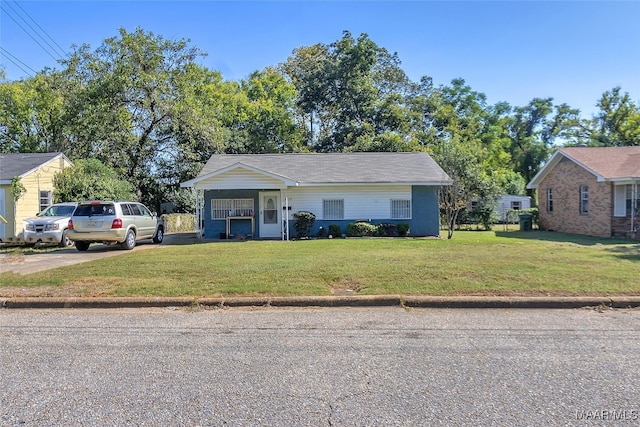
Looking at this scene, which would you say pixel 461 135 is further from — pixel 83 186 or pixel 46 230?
pixel 46 230

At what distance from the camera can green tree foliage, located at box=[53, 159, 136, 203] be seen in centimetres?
2052

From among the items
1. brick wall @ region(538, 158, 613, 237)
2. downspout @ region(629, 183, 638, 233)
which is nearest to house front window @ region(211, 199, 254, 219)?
brick wall @ region(538, 158, 613, 237)

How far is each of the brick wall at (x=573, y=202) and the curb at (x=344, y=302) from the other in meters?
15.5

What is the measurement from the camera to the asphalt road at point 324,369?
3.48m

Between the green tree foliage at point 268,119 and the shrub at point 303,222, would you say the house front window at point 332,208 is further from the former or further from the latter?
the green tree foliage at point 268,119

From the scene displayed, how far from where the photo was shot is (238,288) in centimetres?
776

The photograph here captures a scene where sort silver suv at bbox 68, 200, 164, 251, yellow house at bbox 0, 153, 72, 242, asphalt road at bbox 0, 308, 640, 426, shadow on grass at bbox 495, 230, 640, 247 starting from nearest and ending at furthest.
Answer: asphalt road at bbox 0, 308, 640, 426, silver suv at bbox 68, 200, 164, 251, shadow on grass at bbox 495, 230, 640, 247, yellow house at bbox 0, 153, 72, 242

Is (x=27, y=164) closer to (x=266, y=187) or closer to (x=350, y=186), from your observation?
(x=266, y=187)

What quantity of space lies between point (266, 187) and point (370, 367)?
606 inches

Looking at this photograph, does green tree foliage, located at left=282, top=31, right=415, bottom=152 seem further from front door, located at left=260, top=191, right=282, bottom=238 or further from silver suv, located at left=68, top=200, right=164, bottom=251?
silver suv, located at left=68, top=200, right=164, bottom=251

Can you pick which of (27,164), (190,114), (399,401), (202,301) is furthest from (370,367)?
(190,114)

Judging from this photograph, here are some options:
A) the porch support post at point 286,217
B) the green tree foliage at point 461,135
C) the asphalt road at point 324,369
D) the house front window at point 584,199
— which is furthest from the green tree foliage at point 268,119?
the asphalt road at point 324,369

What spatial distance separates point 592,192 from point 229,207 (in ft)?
56.4

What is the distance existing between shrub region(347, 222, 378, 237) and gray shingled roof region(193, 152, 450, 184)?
199cm
